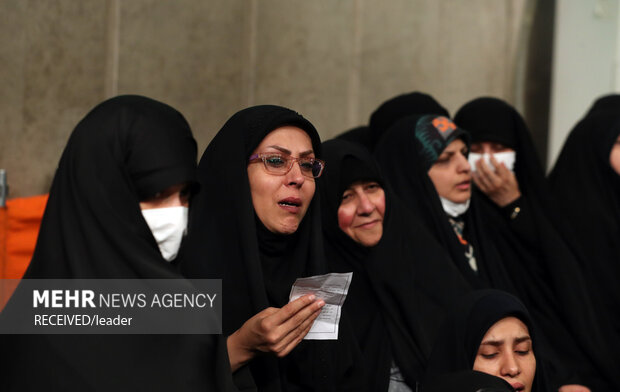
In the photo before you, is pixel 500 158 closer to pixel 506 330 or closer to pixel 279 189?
pixel 506 330

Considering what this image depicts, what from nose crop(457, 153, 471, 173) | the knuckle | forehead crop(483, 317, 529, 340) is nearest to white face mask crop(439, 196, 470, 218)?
nose crop(457, 153, 471, 173)

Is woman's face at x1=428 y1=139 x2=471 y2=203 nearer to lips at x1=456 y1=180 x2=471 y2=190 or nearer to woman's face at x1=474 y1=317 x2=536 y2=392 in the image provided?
lips at x1=456 y1=180 x2=471 y2=190

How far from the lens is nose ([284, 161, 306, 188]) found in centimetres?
288

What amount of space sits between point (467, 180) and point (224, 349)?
6.75ft

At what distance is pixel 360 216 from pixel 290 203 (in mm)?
670

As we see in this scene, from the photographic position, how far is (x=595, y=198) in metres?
4.65

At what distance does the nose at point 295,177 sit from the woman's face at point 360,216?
0.61 metres

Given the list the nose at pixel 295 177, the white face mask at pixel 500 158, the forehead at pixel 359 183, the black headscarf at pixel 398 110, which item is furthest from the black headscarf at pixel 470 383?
the black headscarf at pixel 398 110

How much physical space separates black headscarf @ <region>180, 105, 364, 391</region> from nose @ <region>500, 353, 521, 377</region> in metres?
0.54

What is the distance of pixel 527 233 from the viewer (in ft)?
14.6

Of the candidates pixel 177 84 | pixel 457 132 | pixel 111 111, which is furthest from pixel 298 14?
pixel 111 111

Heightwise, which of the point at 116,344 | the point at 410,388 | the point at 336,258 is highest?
the point at 336,258

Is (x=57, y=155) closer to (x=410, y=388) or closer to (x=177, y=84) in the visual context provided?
(x=177, y=84)

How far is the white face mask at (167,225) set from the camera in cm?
234
